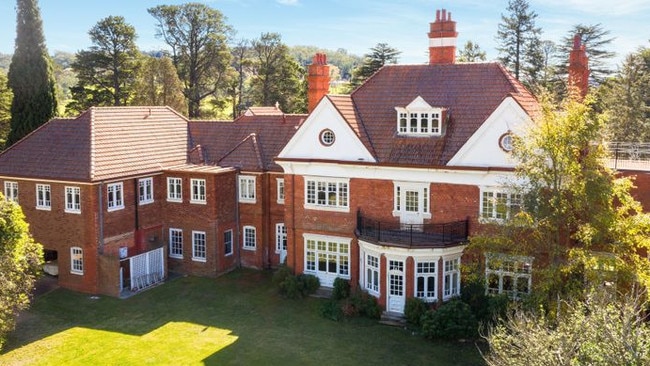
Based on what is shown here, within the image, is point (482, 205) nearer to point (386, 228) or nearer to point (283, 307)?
point (386, 228)

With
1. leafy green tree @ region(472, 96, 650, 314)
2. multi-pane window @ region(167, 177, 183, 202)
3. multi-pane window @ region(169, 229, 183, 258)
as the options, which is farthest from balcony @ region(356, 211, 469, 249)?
multi-pane window @ region(169, 229, 183, 258)

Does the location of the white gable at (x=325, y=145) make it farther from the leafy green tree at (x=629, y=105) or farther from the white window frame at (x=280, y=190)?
the leafy green tree at (x=629, y=105)

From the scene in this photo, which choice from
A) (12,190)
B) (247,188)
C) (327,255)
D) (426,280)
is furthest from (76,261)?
(426,280)

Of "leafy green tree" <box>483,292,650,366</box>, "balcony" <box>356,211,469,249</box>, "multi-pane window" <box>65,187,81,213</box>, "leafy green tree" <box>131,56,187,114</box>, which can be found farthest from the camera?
"leafy green tree" <box>131,56,187,114</box>

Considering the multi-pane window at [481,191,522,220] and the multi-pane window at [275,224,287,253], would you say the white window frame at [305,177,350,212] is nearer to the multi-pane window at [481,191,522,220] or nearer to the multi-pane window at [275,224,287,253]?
the multi-pane window at [275,224,287,253]

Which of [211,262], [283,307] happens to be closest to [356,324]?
[283,307]

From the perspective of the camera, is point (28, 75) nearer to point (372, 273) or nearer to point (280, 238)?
point (280, 238)

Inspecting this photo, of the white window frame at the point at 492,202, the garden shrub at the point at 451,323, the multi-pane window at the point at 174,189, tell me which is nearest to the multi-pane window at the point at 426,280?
the garden shrub at the point at 451,323
